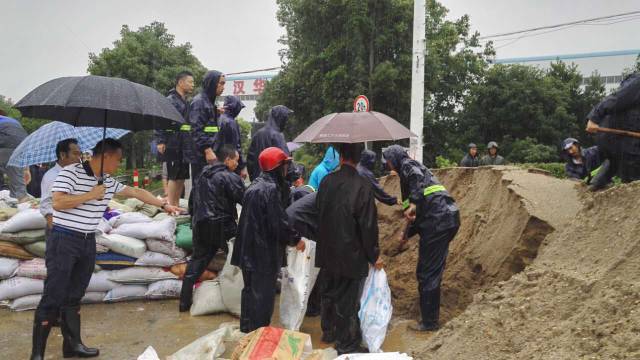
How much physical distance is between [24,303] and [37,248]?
0.60 metres

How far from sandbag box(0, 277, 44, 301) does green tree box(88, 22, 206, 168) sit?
60.7ft

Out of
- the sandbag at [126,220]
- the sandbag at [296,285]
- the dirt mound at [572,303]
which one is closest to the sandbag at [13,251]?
the sandbag at [126,220]

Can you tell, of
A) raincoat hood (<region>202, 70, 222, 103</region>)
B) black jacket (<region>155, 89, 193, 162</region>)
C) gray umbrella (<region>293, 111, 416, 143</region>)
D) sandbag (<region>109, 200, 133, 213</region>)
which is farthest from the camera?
sandbag (<region>109, 200, 133, 213</region>)

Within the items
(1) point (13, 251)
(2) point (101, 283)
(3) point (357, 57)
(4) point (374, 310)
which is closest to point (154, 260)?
(2) point (101, 283)

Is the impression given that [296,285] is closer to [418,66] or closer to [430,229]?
[430,229]

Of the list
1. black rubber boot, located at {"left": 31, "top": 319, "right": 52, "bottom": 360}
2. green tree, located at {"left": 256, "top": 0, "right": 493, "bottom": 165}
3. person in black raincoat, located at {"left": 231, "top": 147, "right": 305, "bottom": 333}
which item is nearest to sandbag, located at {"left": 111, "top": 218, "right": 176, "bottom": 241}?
person in black raincoat, located at {"left": 231, "top": 147, "right": 305, "bottom": 333}

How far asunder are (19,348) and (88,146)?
6.60 feet

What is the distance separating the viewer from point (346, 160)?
475cm

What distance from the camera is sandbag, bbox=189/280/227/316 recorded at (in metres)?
5.57

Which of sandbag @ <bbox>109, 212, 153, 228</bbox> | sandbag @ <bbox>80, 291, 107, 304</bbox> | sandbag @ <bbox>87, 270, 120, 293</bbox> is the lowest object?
sandbag @ <bbox>80, 291, 107, 304</bbox>

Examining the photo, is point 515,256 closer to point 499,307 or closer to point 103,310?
point 499,307

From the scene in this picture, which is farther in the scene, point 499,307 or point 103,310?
point 103,310

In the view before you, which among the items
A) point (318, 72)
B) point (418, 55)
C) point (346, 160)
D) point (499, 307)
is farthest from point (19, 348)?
point (318, 72)

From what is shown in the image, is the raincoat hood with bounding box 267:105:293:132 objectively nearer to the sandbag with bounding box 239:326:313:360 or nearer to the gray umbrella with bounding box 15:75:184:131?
the gray umbrella with bounding box 15:75:184:131
